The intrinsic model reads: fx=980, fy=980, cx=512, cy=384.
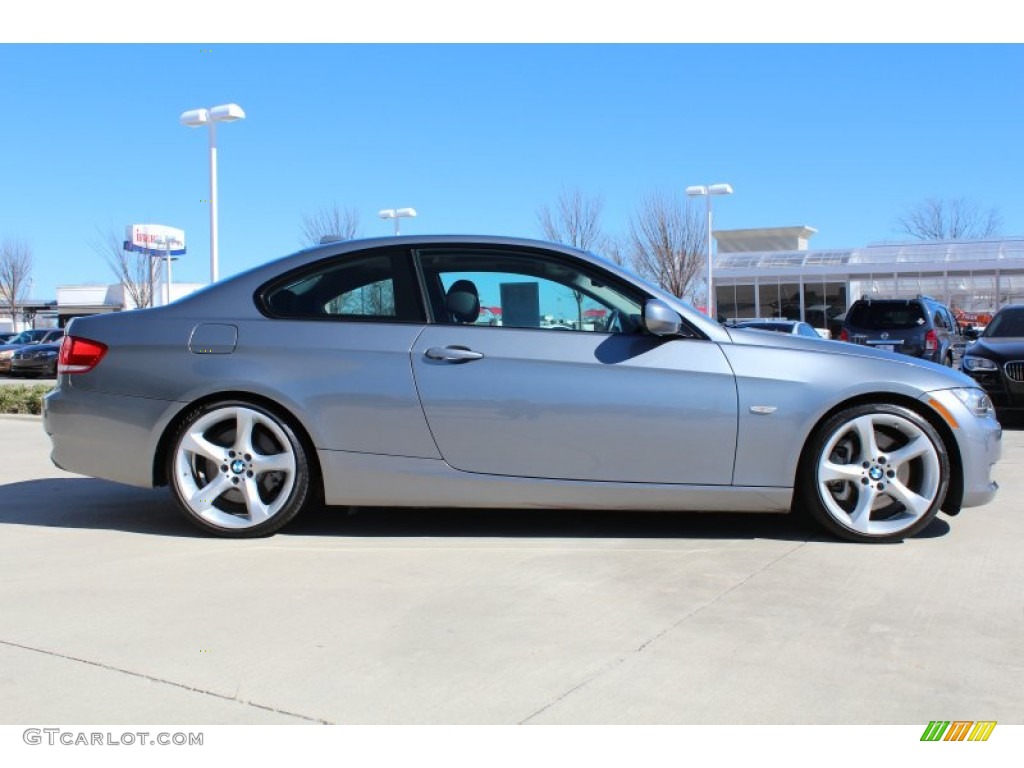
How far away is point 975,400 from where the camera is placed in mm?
4727

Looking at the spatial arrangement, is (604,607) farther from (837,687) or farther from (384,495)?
(384,495)

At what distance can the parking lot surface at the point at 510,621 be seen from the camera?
9.20 ft

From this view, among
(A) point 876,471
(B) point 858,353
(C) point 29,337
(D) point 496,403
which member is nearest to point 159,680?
(D) point 496,403

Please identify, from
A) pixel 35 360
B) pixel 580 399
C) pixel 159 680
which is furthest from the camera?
pixel 35 360

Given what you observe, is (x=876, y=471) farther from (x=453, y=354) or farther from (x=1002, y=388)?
(x=1002, y=388)

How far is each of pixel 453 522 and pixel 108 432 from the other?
1791 millimetres

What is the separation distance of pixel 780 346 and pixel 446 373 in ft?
5.22

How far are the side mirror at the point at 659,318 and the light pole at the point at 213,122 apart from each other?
1183 centimetres

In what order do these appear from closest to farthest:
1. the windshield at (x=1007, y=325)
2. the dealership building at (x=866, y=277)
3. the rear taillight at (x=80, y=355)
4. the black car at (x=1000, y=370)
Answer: the rear taillight at (x=80, y=355)
the black car at (x=1000, y=370)
the windshield at (x=1007, y=325)
the dealership building at (x=866, y=277)

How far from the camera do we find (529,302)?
4.74 meters

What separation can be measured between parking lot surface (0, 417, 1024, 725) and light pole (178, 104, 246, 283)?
11.1 meters
